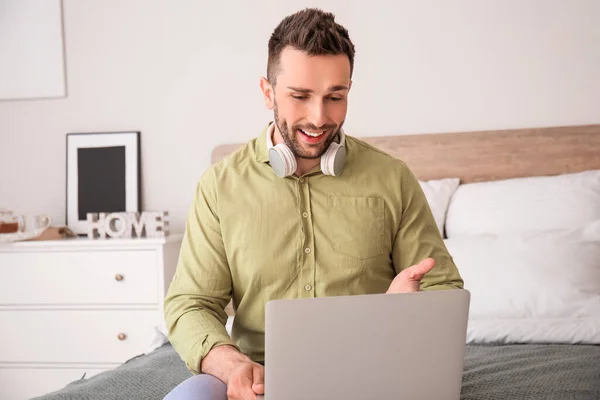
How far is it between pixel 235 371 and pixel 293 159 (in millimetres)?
442

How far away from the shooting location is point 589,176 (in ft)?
8.98

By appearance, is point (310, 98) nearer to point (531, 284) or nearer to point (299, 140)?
point (299, 140)

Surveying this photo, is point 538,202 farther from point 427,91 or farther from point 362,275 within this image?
point 362,275

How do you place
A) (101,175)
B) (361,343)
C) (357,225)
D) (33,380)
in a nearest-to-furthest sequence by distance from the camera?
(361,343) < (357,225) < (33,380) < (101,175)

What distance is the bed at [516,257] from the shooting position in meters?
1.74

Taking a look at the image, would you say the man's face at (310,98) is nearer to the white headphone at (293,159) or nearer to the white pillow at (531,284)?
the white headphone at (293,159)

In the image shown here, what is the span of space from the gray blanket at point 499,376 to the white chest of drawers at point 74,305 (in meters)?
0.95

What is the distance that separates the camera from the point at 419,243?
1559mm

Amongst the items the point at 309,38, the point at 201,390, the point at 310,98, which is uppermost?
the point at 309,38

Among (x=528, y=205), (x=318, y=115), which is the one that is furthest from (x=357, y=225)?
(x=528, y=205)

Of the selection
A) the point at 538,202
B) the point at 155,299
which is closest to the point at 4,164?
the point at 155,299

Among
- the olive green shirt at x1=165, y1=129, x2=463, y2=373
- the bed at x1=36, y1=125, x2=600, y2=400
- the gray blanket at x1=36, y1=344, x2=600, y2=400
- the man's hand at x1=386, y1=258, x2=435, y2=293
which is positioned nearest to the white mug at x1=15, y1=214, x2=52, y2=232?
the bed at x1=36, y1=125, x2=600, y2=400

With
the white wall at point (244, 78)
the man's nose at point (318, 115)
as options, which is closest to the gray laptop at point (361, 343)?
the man's nose at point (318, 115)

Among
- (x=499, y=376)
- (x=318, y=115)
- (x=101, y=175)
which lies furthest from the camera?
(x=101, y=175)
